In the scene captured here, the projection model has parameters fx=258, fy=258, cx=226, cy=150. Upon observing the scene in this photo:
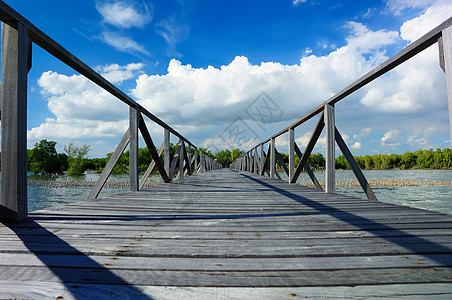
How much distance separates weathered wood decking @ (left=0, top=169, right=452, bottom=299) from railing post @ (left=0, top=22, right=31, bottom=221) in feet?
0.56

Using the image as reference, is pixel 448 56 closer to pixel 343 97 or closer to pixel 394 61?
pixel 394 61

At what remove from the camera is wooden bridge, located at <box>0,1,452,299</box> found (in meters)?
0.79

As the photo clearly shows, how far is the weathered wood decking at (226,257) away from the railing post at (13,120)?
0.56ft

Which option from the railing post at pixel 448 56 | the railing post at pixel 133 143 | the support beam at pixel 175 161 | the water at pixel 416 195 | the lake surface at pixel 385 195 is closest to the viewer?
the railing post at pixel 448 56

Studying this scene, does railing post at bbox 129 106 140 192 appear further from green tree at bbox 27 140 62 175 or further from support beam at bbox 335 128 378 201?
green tree at bbox 27 140 62 175

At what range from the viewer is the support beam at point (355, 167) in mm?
2740

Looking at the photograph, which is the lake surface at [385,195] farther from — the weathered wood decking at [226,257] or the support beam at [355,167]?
the weathered wood decking at [226,257]

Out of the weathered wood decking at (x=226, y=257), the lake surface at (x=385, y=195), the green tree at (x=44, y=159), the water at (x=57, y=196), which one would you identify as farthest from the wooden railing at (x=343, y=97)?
the green tree at (x=44, y=159)

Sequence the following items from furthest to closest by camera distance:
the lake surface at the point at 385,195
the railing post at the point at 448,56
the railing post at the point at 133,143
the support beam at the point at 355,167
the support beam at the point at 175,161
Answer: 1. the lake surface at the point at 385,195
2. the support beam at the point at 175,161
3. the railing post at the point at 133,143
4. the support beam at the point at 355,167
5. the railing post at the point at 448,56

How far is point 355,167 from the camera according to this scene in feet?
9.12

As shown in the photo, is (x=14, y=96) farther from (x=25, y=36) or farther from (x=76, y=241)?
(x=76, y=241)

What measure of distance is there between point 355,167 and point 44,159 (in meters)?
45.7

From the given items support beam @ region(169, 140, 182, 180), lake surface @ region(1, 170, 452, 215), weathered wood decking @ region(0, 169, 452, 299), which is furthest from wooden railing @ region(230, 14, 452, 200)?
lake surface @ region(1, 170, 452, 215)

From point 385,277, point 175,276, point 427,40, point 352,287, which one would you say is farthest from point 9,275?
point 427,40
